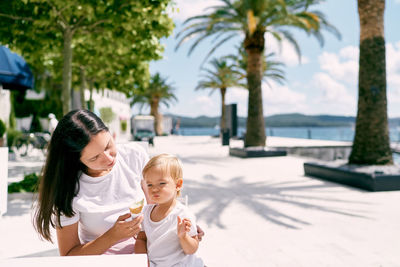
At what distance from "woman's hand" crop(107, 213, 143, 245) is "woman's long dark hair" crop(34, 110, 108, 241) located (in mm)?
239

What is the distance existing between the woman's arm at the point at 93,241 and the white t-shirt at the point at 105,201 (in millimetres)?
54

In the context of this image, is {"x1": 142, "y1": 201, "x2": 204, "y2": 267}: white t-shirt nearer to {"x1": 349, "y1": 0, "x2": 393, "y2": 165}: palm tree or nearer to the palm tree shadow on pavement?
the palm tree shadow on pavement

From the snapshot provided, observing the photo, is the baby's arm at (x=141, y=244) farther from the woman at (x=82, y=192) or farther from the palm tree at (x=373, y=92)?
the palm tree at (x=373, y=92)

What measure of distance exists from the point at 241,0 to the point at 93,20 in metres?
8.61

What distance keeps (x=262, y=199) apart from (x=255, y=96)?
9.79 m

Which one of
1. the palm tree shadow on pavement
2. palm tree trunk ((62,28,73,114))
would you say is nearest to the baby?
the palm tree shadow on pavement

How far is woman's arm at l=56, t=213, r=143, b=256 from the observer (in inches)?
69.3

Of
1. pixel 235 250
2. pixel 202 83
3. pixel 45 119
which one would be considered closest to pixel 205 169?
pixel 235 250

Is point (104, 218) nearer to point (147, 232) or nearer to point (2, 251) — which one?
point (147, 232)

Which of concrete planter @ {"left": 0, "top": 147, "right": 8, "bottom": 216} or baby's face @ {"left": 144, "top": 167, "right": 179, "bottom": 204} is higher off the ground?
baby's face @ {"left": 144, "top": 167, "right": 179, "bottom": 204}

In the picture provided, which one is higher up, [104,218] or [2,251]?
[104,218]

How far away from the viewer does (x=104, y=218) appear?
6.12ft

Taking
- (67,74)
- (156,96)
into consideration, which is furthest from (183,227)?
(156,96)

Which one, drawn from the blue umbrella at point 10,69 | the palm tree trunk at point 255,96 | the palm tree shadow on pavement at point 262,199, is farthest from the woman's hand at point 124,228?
the palm tree trunk at point 255,96
